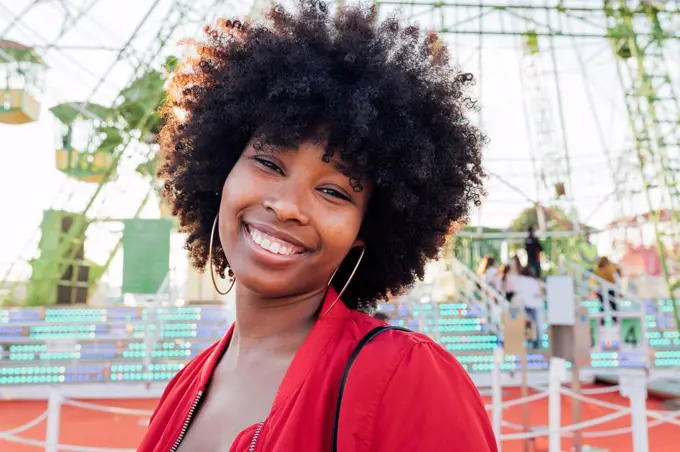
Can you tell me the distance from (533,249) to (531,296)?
1.20 meters

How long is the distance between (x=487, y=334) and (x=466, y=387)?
30.9 ft

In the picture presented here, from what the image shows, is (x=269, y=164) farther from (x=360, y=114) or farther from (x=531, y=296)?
(x=531, y=296)

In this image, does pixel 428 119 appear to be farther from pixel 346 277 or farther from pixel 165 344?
pixel 165 344

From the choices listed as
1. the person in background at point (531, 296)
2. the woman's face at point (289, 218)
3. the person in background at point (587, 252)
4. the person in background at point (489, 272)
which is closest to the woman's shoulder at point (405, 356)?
the woman's face at point (289, 218)

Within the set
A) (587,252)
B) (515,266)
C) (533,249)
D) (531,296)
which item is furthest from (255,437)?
(587,252)

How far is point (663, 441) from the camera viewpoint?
A: 555 cm

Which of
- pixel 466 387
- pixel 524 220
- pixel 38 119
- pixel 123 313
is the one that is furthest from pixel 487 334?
pixel 524 220

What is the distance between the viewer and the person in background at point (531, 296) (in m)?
9.36

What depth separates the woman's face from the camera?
1.17 meters

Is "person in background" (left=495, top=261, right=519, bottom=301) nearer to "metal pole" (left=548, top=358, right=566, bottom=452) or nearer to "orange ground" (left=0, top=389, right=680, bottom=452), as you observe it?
"orange ground" (left=0, top=389, right=680, bottom=452)

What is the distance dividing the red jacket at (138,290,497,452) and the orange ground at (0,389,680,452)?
4.34 m

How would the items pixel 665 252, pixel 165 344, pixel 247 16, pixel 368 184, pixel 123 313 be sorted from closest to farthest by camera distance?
pixel 368 184
pixel 247 16
pixel 165 344
pixel 123 313
pixel 665 252

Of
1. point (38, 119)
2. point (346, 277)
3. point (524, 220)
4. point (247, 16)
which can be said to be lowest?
point (346, 277)

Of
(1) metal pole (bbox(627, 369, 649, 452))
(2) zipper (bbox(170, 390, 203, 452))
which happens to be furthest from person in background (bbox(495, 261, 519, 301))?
A: (2) zipper (bbox(170, 390, 203, 452))
